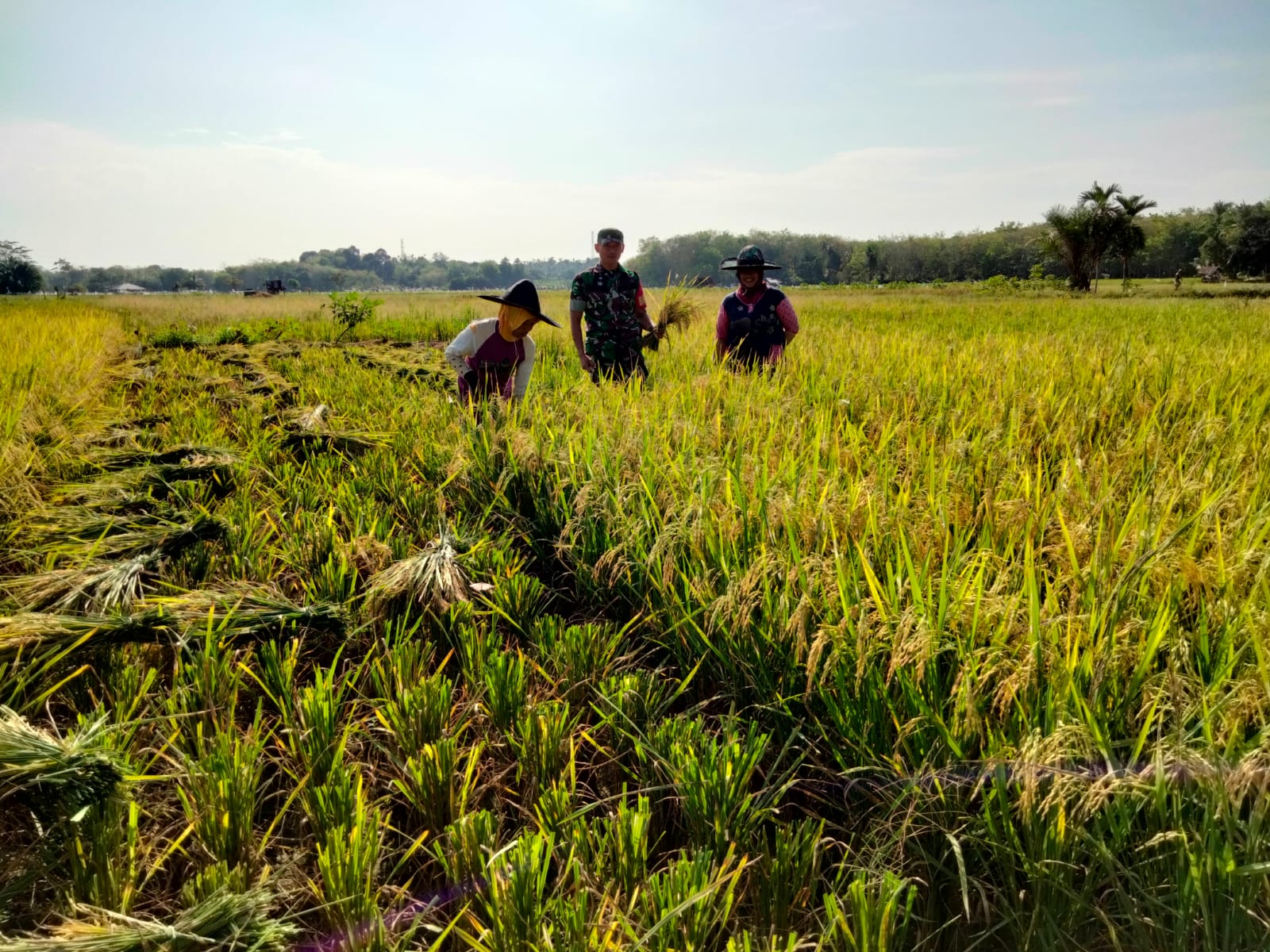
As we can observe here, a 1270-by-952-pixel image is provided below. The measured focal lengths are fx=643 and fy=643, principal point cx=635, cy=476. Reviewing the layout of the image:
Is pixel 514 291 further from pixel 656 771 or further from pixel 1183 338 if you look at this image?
pixel 1183 338

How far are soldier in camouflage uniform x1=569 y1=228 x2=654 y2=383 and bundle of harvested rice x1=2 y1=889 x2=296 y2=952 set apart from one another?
145 inches

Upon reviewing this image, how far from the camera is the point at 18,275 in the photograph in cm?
6894

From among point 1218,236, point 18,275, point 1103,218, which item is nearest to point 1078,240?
point 1103,218

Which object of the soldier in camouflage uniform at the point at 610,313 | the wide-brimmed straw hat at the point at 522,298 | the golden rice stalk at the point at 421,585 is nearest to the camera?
the golden rice stalk at the point at 421,585

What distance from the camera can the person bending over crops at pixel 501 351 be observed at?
378 cm

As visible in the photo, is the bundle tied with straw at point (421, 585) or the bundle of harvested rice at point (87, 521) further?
the bundle of harvested rice at point (87, 521)

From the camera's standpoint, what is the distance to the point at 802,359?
4.96m

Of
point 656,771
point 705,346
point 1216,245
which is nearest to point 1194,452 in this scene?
point 656,771

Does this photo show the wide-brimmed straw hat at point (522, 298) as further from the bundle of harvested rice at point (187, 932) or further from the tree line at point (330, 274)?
the tree line at point (330, 274)

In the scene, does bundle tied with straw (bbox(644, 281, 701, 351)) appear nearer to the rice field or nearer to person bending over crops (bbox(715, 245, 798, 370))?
person bending over crops (bbox(715, 245, 798, 370))

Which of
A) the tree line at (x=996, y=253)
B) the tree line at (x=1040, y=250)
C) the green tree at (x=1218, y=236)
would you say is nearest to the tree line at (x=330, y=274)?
the tree line at (x=996, y=253)

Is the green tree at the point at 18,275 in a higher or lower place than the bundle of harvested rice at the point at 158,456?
→ higher

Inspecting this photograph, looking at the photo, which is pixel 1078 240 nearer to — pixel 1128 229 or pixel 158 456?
pixel 1128 229

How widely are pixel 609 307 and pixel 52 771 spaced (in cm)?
399
